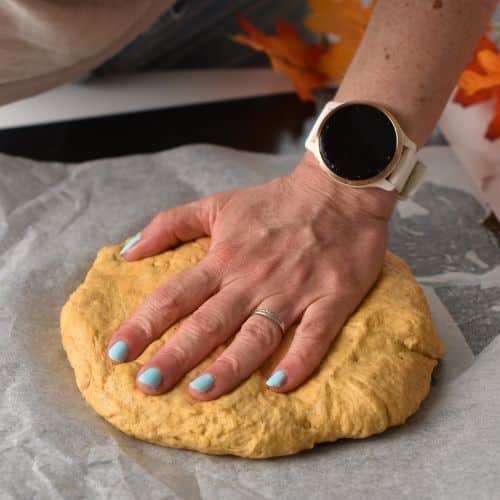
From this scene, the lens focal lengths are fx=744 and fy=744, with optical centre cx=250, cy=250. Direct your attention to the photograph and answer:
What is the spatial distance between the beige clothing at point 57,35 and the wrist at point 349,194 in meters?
0.56

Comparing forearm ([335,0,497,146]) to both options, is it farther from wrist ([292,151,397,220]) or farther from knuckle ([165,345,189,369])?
knuckle ([165,345,189,369])

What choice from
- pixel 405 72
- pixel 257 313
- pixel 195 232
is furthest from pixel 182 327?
pixel 405 72

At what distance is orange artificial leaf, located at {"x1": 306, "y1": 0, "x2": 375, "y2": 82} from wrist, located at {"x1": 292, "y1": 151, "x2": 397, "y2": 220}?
65 centimetres

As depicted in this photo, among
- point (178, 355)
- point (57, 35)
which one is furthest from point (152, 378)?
point (57, 35)

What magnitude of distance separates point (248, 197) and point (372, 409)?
41 centimetres

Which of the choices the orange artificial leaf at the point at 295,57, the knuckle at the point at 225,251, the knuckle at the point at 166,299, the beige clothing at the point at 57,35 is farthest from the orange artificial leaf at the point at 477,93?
the knuckle at the point at 166,299

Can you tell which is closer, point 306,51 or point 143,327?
point 143,327

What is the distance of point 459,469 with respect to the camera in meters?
0.98

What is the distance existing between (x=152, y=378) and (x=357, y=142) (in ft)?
1.61

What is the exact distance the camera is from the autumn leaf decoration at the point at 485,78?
1.58 meters

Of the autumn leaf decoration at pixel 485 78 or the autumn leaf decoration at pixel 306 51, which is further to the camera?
the autumn leaf decoration at pixel 306 51

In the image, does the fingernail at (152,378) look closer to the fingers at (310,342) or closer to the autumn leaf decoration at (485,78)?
the fingers at (310,342)

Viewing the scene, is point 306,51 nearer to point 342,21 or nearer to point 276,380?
point 342,21

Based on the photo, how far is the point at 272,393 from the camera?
103cm
